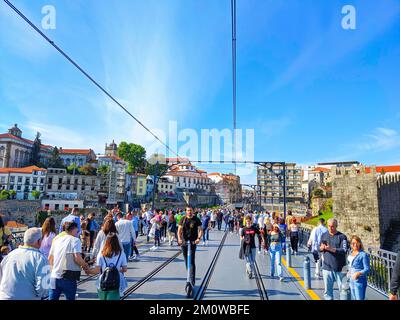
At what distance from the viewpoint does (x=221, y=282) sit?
635 cm

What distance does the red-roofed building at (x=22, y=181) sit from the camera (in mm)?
64938

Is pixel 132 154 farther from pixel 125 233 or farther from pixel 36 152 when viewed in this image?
pixel 125 233

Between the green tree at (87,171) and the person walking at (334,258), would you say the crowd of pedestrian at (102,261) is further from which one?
the green tree at (87,171)

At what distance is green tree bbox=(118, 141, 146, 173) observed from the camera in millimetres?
77875

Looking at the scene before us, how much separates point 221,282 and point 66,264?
3907 millimetres

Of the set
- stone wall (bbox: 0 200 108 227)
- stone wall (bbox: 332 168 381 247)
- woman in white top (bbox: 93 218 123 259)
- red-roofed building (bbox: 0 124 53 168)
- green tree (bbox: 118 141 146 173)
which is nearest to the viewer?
woman in white top (bbox: 93 218 123 259)

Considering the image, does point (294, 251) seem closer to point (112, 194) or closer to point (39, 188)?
point (112, 194)

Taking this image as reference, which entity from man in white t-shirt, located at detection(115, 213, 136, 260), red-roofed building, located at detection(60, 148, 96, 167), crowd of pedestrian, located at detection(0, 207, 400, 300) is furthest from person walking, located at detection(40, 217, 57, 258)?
red-roofed building, located at detection(60, 148, 96, 167)

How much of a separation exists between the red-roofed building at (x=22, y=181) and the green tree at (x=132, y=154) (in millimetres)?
21647

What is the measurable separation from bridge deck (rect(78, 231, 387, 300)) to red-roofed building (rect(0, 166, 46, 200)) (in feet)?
225

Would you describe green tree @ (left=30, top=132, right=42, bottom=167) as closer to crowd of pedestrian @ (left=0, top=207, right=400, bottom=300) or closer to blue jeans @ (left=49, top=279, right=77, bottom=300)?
crowd of pedestrian @ (left=0, top=207, right=400, bottom=300)

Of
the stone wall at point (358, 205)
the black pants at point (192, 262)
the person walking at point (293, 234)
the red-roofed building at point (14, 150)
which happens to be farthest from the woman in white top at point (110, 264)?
the red-roofed building at point (14, 150)

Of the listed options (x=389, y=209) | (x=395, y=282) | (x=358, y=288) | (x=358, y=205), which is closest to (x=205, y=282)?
(x=358, y=288)
